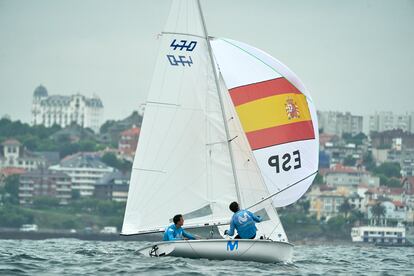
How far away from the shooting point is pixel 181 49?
31297 millimetres

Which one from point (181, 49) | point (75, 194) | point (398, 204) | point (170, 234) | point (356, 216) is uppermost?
point (75, 194)

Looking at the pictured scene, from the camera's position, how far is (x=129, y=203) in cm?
3136

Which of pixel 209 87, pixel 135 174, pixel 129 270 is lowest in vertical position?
pixel 129 270

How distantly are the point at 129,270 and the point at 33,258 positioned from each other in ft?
14.0

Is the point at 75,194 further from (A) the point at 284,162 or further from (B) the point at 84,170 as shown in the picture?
(A) the point at 284,162

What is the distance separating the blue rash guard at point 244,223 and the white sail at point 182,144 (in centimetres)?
181

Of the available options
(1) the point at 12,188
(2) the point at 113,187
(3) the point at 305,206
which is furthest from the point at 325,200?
(1) the point at 12,188

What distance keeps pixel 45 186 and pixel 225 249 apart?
143m

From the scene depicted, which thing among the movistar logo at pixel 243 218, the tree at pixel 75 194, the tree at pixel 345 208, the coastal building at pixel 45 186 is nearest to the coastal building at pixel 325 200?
the tree at pixel 345 208

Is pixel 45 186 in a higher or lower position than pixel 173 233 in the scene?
higher

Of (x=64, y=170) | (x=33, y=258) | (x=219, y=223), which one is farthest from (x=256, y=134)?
(x=64, y=170)

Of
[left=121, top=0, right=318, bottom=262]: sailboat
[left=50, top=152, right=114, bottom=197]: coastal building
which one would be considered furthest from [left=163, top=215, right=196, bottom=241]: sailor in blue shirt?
[left=50, top=152, right=114, bottom=197]: coastal building

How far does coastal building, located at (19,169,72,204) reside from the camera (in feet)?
539

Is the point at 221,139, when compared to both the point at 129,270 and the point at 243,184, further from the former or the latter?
the point at 129,270
